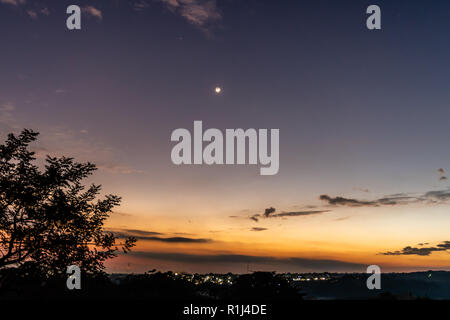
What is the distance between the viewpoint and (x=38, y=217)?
1859 centimetres

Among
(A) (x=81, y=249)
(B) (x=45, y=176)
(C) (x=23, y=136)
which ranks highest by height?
(C) (x=23, y=136)

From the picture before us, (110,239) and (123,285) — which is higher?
(110,239)

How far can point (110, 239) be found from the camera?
20.3 m
